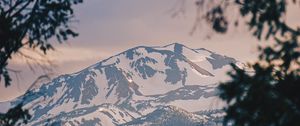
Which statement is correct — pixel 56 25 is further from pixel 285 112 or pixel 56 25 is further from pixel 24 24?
pixel 285 112

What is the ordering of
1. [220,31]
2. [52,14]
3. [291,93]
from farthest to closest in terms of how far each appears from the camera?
[52,14], [291,93], [220,31]

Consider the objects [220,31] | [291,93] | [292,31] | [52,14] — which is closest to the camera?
[220,31]

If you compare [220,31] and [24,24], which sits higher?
[24,24]

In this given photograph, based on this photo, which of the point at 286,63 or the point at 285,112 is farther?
the point at 286,63

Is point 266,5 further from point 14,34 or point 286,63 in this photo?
point 14,34

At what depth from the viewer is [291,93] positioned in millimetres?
11422

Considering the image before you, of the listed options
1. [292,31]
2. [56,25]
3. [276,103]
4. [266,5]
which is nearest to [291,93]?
[276,103]

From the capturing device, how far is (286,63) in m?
11.9

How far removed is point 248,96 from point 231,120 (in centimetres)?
135

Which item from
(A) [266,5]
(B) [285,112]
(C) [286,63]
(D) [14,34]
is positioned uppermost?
(D) [14,34]

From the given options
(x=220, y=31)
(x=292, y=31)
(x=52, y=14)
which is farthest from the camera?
(x=52, y=14)

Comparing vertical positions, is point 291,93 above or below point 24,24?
below

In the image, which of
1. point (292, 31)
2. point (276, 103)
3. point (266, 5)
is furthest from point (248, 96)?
point (266, 5)

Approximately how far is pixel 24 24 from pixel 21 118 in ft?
7.05
